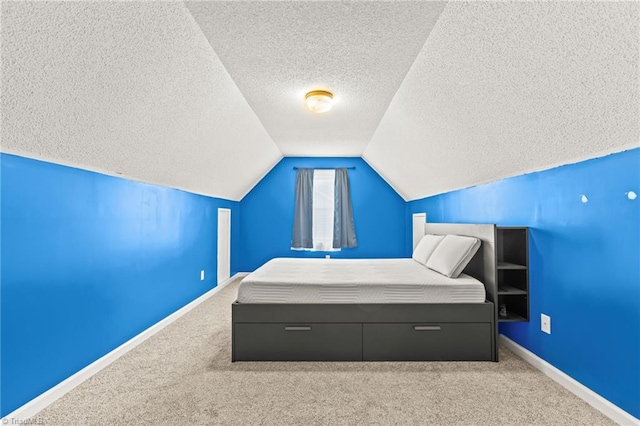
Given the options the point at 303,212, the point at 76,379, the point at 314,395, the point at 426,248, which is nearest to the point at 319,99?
the point at 426,248

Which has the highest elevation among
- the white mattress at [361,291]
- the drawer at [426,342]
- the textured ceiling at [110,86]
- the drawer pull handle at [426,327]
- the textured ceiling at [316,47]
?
the textured ceiling at [316,47]

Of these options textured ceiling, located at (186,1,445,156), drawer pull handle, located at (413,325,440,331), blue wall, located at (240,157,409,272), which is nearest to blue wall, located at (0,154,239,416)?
textured ceiling, located at (186,1,445,156)

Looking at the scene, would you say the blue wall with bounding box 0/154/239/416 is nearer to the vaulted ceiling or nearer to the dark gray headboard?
the vaulted ceiling

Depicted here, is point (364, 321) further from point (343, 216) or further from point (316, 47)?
point (343, 216)

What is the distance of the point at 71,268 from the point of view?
201 centimetres

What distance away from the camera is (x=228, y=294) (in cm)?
441

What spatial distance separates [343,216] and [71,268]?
4.15 metres

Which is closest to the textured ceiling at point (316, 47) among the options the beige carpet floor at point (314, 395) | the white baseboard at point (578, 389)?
the beige carpet floor at point (314, 395)

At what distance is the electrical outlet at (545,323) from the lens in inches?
83.8

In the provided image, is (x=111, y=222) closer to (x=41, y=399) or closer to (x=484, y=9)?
(x=41, y=399)

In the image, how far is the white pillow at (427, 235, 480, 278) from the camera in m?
2.48

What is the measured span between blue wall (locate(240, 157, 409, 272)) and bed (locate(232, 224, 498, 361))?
3.32 meters

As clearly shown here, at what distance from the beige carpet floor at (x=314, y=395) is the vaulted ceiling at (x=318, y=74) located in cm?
145

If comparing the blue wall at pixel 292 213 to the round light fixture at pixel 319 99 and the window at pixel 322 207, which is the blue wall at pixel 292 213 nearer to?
the window at pixel 322 207
